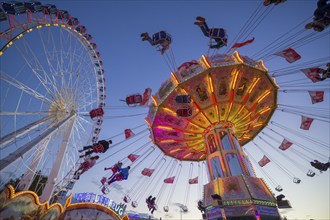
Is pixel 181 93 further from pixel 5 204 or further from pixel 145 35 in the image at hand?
pixel 5 204

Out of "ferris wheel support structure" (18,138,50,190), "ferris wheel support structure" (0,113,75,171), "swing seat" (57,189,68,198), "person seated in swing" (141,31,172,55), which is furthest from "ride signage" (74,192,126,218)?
"person seated in swing" (141,31,172,55)

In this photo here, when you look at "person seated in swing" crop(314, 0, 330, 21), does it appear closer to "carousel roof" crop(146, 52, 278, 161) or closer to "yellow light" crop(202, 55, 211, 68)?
"carousel roof" crop(146, 52, 278, 161)

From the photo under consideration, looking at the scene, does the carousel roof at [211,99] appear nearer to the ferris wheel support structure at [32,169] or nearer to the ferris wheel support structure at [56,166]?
the ferris wheel support structure at [56,166]

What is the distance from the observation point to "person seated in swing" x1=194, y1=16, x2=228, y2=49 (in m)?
13.4

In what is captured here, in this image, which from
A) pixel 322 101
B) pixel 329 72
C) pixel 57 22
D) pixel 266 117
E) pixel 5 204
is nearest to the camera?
pixel 329 72

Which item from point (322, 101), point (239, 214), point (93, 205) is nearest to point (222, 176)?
point (239, 214)

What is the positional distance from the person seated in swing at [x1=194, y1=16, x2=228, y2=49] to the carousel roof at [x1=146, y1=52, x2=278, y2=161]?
6.05 ft

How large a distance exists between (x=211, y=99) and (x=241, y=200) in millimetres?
7768

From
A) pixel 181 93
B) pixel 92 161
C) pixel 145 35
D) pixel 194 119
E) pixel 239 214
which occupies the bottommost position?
pixel 239 214

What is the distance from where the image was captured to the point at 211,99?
17.0m

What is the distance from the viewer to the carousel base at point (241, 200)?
12.9m

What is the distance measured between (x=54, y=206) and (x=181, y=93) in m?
12.4

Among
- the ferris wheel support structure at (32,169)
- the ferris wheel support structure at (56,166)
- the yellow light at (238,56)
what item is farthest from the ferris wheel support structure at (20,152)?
the yellow light at (238,56)

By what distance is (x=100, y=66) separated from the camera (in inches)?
882
